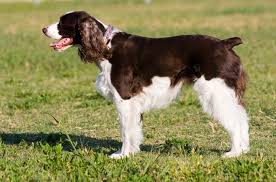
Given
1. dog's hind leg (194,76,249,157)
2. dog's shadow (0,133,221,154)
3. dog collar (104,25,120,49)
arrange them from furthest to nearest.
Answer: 1. dog's shadow (0,133,221,154)
2. dog collar (104,25,120,49)
3. dog's hind leg (194,76,249,157)

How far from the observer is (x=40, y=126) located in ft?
35.3

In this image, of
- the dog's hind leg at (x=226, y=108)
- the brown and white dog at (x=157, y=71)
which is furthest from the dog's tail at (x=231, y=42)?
the dog's hind leg at (x=226, y=108)

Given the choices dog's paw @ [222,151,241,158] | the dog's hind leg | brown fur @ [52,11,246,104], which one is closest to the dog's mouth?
brown fur @ [52,11,246,104]

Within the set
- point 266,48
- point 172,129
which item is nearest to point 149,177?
point 172,129

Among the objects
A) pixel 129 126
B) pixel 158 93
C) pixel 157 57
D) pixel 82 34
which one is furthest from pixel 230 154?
pixel 82 34

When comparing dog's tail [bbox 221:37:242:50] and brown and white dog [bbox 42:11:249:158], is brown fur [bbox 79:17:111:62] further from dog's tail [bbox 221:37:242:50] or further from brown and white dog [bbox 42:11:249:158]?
dog's tail [bbox 221:37:242:50]

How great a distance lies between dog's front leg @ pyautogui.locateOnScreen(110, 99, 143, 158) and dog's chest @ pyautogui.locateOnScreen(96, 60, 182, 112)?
49 millimetres

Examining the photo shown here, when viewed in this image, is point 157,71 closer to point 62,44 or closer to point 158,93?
point 158,93

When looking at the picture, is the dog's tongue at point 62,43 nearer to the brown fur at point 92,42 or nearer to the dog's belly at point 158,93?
the brown fur at point 92,42

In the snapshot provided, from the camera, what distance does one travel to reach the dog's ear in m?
8.18

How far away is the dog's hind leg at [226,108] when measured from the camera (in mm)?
8008

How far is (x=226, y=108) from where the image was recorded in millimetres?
8062

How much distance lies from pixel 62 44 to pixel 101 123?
106 inches

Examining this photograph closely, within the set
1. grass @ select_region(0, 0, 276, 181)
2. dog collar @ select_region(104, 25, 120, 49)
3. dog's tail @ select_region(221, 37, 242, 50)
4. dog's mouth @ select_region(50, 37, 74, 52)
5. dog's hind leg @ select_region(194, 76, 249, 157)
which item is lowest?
grass @ select_region(0, 0, 276, 181)
